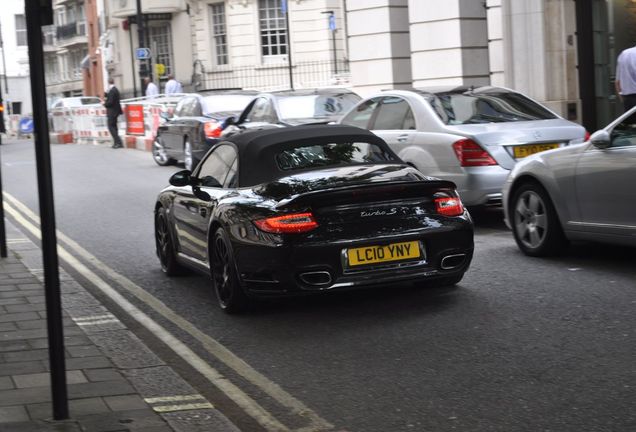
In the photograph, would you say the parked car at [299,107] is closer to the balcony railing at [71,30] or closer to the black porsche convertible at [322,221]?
the black porsche convertible at [322,221]

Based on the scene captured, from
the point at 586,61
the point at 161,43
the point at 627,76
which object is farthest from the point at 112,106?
the point at 627,76

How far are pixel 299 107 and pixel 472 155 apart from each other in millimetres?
6514

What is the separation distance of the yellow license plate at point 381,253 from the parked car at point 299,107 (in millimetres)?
9720

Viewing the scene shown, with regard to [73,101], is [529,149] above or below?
below

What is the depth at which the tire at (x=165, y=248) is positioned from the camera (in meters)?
10.1

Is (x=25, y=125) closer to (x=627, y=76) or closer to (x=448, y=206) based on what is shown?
(x=627, y=76)

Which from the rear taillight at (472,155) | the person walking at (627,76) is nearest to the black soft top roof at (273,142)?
the rear taillight at (472,155)

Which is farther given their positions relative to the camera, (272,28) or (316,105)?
(272,28)

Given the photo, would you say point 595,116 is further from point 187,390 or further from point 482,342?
point 187,390

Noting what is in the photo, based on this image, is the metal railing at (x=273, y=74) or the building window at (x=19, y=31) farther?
the building window at (x=19, y=31)

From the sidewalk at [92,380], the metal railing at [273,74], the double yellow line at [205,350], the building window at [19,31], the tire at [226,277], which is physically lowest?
the double yellow line at [205,350]

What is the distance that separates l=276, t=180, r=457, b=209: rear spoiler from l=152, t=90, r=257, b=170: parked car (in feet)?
42.0

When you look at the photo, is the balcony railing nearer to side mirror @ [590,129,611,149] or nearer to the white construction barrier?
the white construction barrier

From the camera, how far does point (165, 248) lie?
33.8 ft
